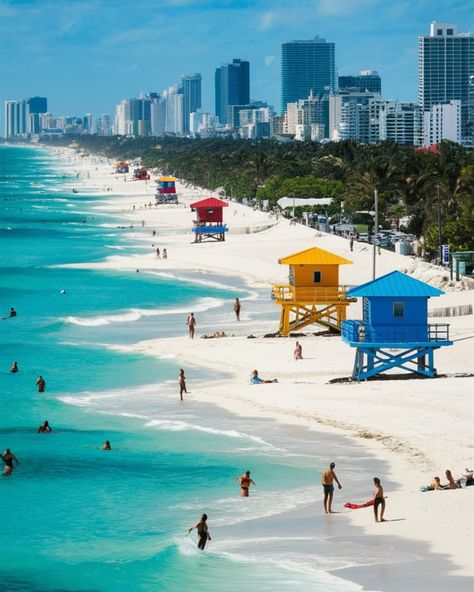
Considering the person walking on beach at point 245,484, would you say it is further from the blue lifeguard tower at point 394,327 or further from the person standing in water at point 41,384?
the person standing in water at point 41,384

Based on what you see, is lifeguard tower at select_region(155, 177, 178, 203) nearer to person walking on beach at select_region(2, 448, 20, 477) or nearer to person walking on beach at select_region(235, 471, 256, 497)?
person walking on beach at select_region(2, 448, 20, 477)

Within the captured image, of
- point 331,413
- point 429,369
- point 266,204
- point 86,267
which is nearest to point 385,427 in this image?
point 331,413

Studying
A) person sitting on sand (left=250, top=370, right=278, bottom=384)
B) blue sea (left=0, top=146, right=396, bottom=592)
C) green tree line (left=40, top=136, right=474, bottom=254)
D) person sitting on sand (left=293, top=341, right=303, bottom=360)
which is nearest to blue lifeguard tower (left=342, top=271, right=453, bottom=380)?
person sitting on sand (left=250, top=370, right=278, bottom=384)

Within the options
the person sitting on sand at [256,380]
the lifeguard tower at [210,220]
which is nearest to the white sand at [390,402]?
the person sitting on sand at [256,380]

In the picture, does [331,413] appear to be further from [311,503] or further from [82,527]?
[82,527]

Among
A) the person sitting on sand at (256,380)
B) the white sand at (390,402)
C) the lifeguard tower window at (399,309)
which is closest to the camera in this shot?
the white sand at (390,402)

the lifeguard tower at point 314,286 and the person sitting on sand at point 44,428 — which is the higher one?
the lifeguard tower at point 314,286

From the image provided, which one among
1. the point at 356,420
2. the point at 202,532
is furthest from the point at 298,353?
the point at 202,532
